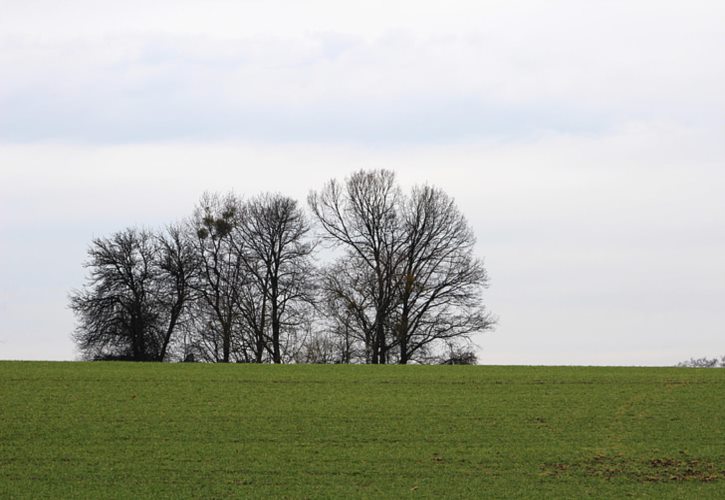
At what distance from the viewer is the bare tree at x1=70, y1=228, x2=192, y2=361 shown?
223 feet

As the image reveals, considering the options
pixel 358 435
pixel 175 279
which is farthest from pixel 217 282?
pixel 358 435

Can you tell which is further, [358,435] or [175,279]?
[175,279]

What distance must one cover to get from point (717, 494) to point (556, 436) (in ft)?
20.6

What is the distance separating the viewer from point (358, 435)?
2717 centimetres

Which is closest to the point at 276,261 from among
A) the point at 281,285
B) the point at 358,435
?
the point at 281,285

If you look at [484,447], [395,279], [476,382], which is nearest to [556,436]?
[484,447]

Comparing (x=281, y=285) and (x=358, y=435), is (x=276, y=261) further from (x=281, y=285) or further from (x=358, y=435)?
(x=358, y=435)

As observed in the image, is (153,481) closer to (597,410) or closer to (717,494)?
(717,494)

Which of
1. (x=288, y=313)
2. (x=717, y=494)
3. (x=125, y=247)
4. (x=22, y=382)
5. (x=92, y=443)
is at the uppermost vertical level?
(x=125, y=247)

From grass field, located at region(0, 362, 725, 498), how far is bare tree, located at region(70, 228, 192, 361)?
28.0 meters

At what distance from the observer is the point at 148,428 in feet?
90.6

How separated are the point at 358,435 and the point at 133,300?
45.1 metres

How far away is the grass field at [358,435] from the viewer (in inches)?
874

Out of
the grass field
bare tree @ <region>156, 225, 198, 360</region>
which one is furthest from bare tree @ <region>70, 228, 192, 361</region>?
the grass field
